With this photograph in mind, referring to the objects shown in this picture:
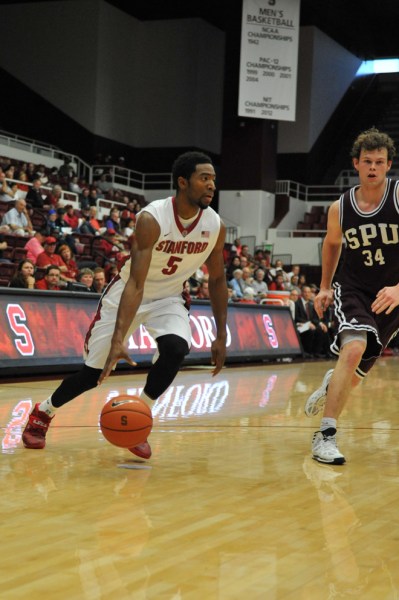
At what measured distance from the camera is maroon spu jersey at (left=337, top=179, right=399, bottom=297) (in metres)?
5.34

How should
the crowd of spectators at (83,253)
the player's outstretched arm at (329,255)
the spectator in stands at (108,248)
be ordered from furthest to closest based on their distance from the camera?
1. the spectator in stands at (108,248)
2. the crowd of spectators at (83,253)
3. the player's outstretched arm at (329,255)

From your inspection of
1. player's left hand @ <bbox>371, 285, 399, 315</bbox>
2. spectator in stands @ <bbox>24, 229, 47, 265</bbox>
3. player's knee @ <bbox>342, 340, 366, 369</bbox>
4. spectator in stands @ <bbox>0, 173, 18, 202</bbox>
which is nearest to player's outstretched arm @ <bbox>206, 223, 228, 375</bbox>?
player's knee @ <bbox>342, 340, 366, 369</bbox>

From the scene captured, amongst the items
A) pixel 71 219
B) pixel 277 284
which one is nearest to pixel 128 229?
pixel 71 219

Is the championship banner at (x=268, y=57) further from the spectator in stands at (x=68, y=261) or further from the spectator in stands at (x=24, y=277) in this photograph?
the spectator in stands at (x=24, y=277)

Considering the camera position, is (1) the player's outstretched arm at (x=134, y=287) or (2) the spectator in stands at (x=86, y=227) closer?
(1) the player's outstretched arm at (x=134, y=287)

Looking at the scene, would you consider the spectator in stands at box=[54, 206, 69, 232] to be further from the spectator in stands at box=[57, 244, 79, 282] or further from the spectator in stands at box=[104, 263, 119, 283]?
the spectator in stands at box=[57, 244, 79, 282]

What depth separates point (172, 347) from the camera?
4.93 metres

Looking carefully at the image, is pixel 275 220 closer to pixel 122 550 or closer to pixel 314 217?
pixel 314 217

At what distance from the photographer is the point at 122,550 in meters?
3.13

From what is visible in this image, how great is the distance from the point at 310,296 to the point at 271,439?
12.1m

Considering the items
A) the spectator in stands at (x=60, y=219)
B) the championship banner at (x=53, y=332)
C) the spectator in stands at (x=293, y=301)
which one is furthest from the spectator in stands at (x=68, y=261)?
the spectator in stands at (x=293, y=301)

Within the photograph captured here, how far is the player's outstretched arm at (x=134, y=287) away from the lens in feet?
15.5

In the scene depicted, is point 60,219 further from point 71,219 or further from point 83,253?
point 83,253

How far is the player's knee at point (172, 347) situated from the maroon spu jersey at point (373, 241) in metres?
1.17
